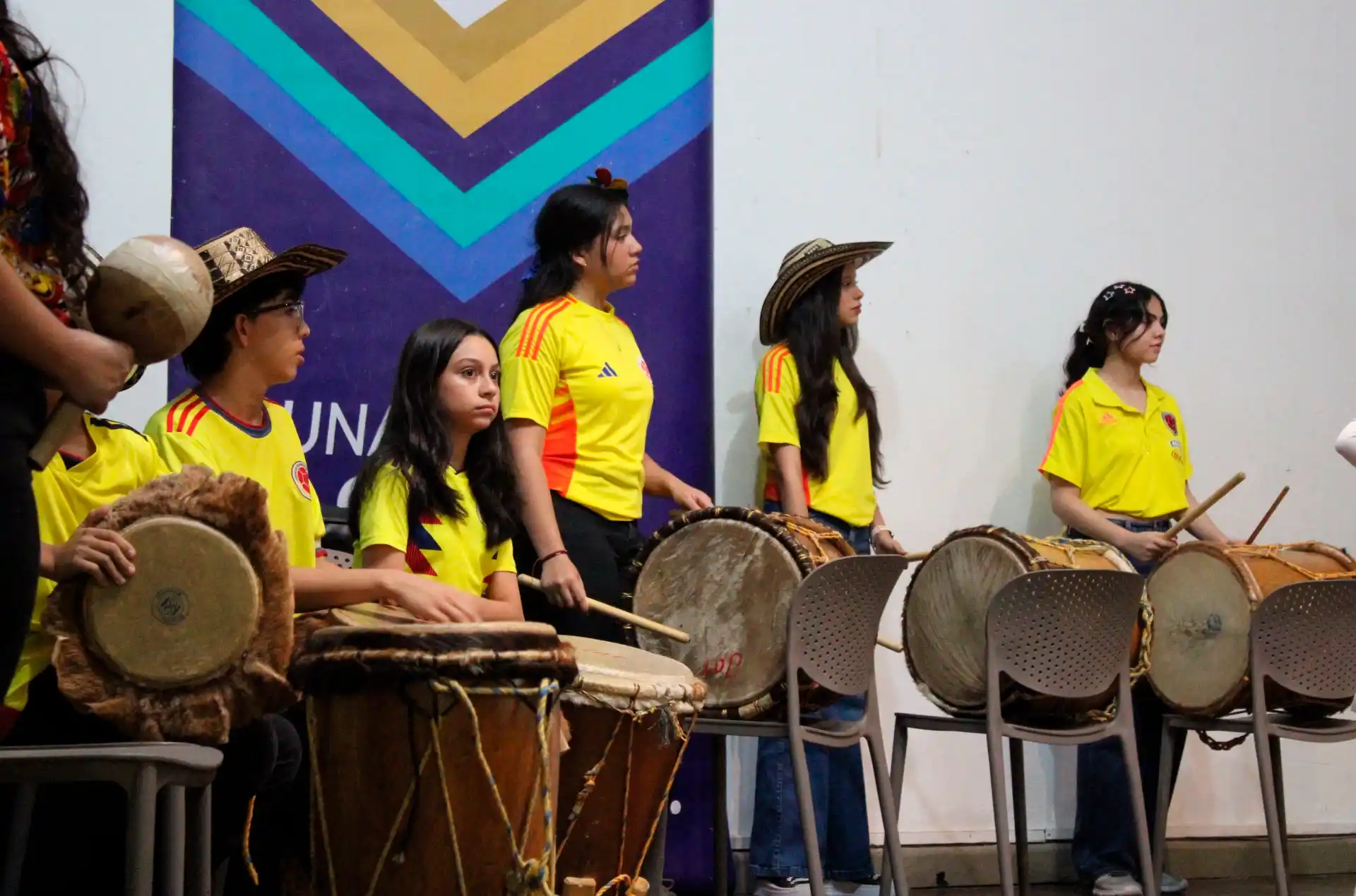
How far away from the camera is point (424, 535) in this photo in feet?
9.16

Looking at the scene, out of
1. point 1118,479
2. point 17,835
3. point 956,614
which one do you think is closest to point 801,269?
point 956,614

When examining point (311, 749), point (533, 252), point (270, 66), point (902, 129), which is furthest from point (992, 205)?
point (311, 749)

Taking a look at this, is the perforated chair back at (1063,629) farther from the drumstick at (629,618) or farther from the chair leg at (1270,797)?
the drumstick at (629,618)

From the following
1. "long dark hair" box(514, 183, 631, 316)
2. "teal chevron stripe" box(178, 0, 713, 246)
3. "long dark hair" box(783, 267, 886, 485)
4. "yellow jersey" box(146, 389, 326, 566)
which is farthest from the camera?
"long dark hair" box(783, 267, 886, 485)

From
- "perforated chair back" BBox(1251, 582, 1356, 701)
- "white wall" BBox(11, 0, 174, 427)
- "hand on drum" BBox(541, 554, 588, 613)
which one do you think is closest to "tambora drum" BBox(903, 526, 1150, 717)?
"perforated chair back" BBox(1251, 582, 1356, 701)

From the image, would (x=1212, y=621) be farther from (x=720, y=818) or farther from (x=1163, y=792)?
(x=720, y=818)

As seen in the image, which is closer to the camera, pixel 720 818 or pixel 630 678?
pixel 630 678

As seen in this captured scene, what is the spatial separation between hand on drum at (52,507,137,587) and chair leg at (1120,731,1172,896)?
7.91 ft

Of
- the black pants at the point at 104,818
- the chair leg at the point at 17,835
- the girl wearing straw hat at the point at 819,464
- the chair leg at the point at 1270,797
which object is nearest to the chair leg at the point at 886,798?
the girl wearing straw hat at the point at 819,464

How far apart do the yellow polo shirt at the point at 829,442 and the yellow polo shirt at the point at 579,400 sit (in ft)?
1.60

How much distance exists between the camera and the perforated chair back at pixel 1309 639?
3.64 m

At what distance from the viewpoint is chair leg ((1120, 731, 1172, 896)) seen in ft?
10.8

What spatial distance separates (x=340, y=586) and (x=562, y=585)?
77 cm

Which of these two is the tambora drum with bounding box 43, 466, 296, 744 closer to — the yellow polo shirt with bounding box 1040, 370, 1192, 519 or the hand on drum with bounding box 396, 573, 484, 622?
the hand on drum with bounding box 396, 573, 484, 622
